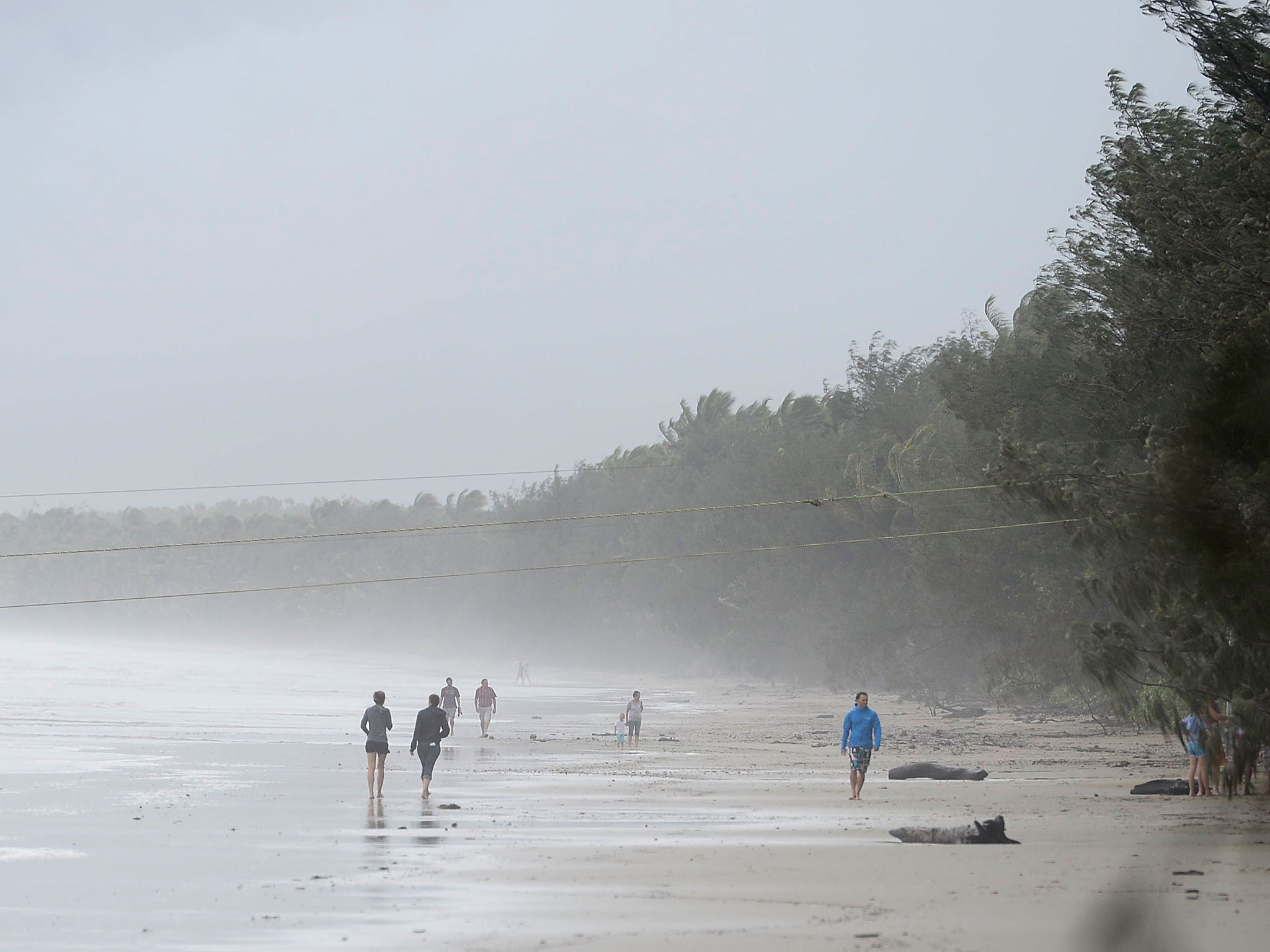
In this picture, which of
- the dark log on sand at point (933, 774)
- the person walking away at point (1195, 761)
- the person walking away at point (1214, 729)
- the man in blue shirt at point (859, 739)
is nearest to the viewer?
the person walking away at point (1214, 729)

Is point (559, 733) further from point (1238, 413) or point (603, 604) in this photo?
point (603, 604)

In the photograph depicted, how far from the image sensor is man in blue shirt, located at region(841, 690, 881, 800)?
20344 mm

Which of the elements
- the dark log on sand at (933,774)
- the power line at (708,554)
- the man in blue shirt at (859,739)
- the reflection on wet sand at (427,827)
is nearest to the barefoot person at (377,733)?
the reflection on wet sand at (427,827)

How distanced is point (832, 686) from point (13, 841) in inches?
1973

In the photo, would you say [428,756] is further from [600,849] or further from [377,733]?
[600,849]

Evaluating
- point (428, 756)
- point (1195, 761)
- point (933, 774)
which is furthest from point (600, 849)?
point (933, 774)

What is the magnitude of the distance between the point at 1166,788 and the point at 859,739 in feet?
13.4

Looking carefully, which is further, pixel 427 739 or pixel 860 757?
pixel 427 739

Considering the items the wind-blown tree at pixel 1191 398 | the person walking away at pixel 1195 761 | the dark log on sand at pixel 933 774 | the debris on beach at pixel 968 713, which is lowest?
the debris on beach at pixel 968 713

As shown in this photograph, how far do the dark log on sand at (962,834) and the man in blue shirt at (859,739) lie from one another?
4.11 metres

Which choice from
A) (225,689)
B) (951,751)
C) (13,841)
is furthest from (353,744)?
(225,689)

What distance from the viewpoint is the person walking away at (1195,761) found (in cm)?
1806

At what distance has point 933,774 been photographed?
76.5ft

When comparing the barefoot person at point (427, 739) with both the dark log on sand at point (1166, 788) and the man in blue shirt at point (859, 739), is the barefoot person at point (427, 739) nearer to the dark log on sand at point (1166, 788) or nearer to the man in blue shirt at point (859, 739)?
the man in blue shirt at point (859, 739)
